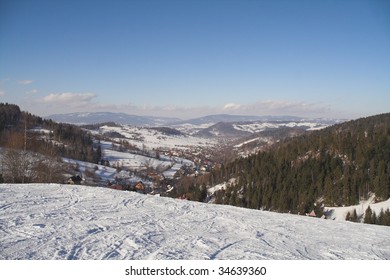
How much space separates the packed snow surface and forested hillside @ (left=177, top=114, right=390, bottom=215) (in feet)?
141

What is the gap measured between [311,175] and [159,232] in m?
64.3

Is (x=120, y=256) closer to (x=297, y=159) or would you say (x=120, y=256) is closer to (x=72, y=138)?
(x=297, y=159)

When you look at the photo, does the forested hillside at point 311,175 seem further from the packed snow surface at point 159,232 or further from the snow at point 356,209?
the packed snow surface at point 159,232

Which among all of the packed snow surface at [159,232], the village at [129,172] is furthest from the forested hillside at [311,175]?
the packed snow surface at [159,232]

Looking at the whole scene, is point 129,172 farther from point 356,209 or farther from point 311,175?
point 356,209

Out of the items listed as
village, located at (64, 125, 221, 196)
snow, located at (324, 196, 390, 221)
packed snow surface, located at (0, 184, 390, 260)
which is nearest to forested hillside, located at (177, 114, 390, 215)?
snow, located at (324, 196, 390, 221)

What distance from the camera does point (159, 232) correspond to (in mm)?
9727

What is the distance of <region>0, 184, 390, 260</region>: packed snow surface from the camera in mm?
7883

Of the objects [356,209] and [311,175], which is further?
[311,175]

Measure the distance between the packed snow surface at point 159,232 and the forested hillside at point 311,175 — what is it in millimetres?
42982

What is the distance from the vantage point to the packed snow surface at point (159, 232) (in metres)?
7.88

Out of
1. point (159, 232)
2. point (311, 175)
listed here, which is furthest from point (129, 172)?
point (159, 232)

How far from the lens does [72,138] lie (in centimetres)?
12725

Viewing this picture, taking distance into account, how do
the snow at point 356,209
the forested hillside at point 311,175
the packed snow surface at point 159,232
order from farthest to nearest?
1. the forested hillside at point 311,175
2. the snow at point 356,209
3. the packed snow surface at point 159,232
